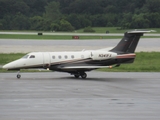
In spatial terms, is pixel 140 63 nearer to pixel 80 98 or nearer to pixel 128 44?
pixel 128 44

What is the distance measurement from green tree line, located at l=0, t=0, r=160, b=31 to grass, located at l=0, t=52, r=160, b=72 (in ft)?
191

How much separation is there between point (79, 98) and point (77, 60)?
10.6 meters

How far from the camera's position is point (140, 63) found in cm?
4644

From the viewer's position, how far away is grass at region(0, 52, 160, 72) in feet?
135

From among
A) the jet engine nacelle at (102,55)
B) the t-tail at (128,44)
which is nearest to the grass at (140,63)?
the t-tail at (128,44)

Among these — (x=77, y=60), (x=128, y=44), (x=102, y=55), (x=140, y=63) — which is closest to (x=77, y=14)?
(x=140, y=63)

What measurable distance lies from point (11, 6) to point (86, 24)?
25.4m

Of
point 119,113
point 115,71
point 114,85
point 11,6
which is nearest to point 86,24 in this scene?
point 11,6

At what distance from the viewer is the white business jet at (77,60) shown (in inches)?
1268

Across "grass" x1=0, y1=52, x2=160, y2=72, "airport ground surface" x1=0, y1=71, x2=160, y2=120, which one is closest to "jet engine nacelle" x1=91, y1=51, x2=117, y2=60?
"airport ground surface" x1=0, y1=71, x2=160, y2=120

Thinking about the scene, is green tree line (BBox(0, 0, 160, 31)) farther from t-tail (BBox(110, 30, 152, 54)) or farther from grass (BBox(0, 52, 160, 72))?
t-tail (BBox(110, 30, 152, 54))

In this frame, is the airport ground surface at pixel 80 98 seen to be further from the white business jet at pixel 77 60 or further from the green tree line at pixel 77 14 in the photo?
the green tree line at pixel 77 14

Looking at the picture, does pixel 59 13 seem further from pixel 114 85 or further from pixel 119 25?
pixel 114 85

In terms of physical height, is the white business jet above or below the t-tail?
below
